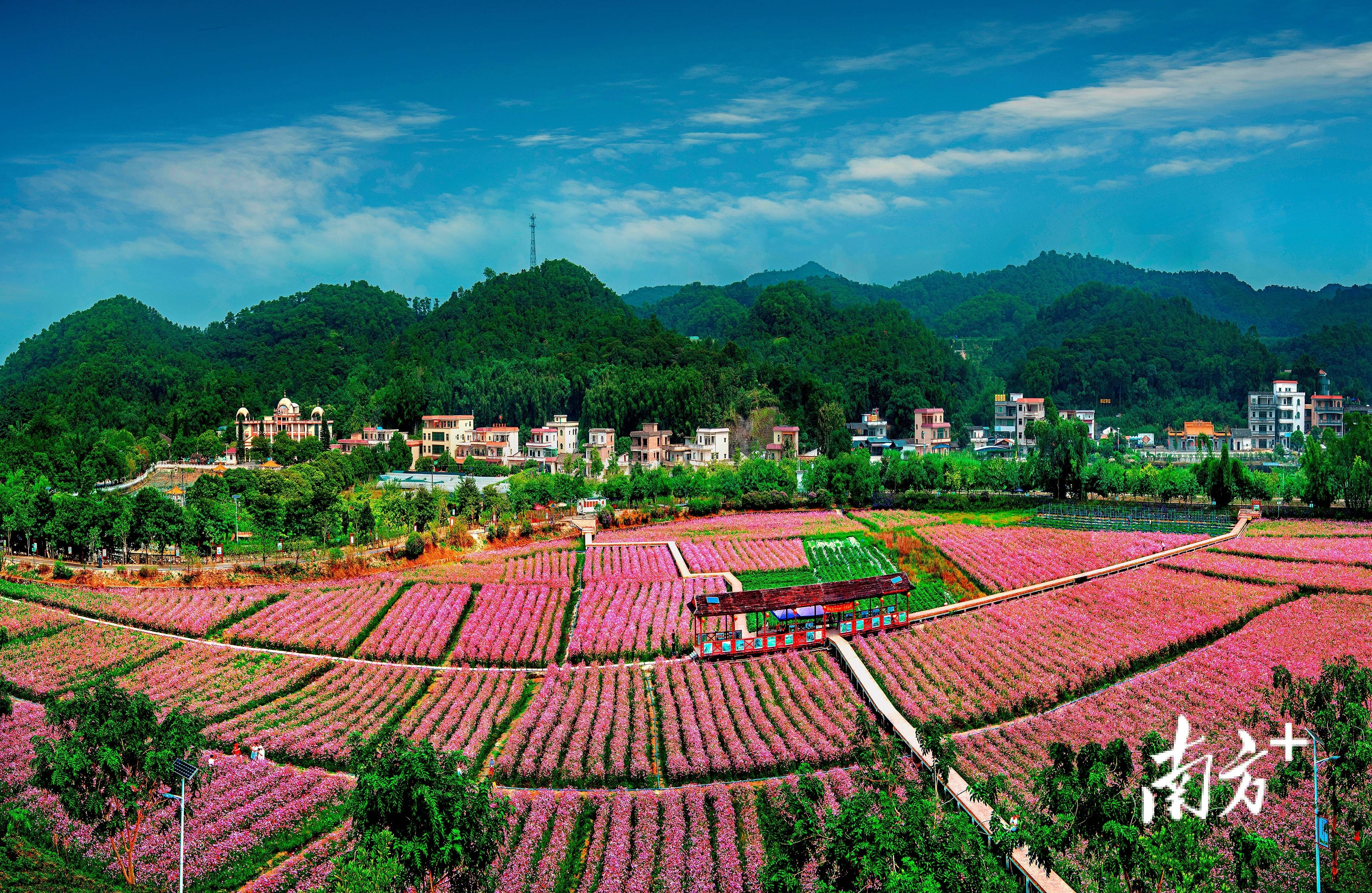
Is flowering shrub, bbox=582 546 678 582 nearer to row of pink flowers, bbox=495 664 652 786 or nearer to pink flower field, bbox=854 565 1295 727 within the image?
row of pink flowers, bbox=495 664 652 786

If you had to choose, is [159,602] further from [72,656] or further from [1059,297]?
[1059,297]

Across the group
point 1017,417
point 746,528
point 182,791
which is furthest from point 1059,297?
point 182,791

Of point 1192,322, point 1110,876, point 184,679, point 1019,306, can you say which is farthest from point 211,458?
point 1019,306

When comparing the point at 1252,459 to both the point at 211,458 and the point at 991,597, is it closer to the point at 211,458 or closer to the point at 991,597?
the point at 991,597

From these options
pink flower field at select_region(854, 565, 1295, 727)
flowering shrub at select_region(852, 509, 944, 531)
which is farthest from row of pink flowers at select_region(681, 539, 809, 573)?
pink flower field at select_region(854, 565, 1295, 727)

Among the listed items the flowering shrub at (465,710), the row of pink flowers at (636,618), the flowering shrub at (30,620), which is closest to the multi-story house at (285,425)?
the flowering shrub at (30,620)

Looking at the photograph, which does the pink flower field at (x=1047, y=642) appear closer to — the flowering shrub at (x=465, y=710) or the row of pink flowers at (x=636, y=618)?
the row of pink flowers at (x=636, y=618)
